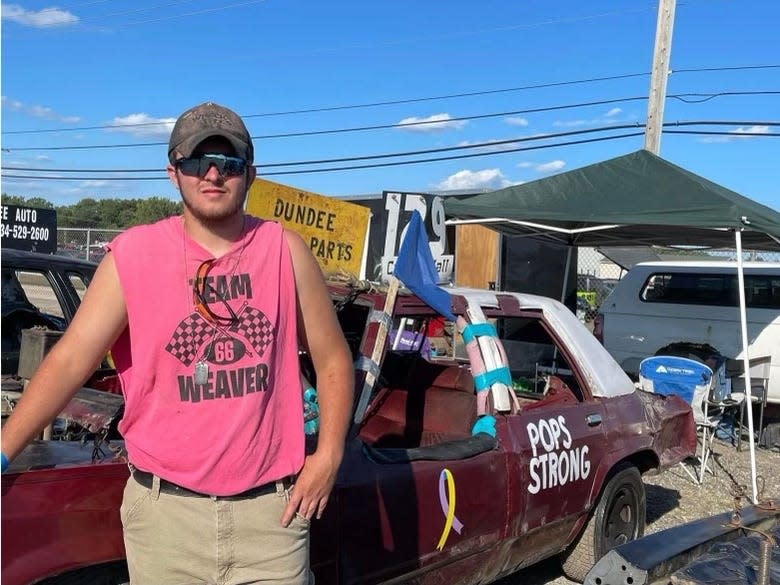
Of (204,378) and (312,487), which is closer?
(204,378)

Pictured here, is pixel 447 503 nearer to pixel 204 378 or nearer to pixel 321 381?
pixel 321 381

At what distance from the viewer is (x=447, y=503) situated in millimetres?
3273

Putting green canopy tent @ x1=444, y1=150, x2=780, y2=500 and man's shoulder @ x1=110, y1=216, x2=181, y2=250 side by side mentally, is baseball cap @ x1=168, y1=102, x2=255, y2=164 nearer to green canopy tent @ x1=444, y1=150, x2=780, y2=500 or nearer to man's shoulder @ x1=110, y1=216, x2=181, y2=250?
man's shoulder @ x1=110, y1=216, x2=181, y2=250

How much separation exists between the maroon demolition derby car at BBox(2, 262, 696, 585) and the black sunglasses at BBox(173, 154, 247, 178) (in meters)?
0.99

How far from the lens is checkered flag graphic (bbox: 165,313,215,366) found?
1.95 metres

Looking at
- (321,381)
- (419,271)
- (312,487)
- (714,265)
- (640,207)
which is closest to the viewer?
(312,487)

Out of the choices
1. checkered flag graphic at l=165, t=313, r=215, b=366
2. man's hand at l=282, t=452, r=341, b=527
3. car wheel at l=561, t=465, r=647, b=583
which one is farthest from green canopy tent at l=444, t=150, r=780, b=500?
checkered flag graphic at l=165, t=313, r=215, b=366

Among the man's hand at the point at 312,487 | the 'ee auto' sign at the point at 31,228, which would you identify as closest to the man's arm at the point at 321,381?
the man's hand at the point at 312,487

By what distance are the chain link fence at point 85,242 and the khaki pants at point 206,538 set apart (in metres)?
18.6

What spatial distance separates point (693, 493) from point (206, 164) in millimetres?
6032

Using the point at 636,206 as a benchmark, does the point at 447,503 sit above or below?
below

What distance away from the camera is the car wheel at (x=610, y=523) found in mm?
4344

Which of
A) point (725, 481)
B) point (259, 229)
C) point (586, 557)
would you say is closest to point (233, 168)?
point (259, 229)

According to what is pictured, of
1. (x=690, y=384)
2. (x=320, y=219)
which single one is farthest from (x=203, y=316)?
(x=690, y=384)
